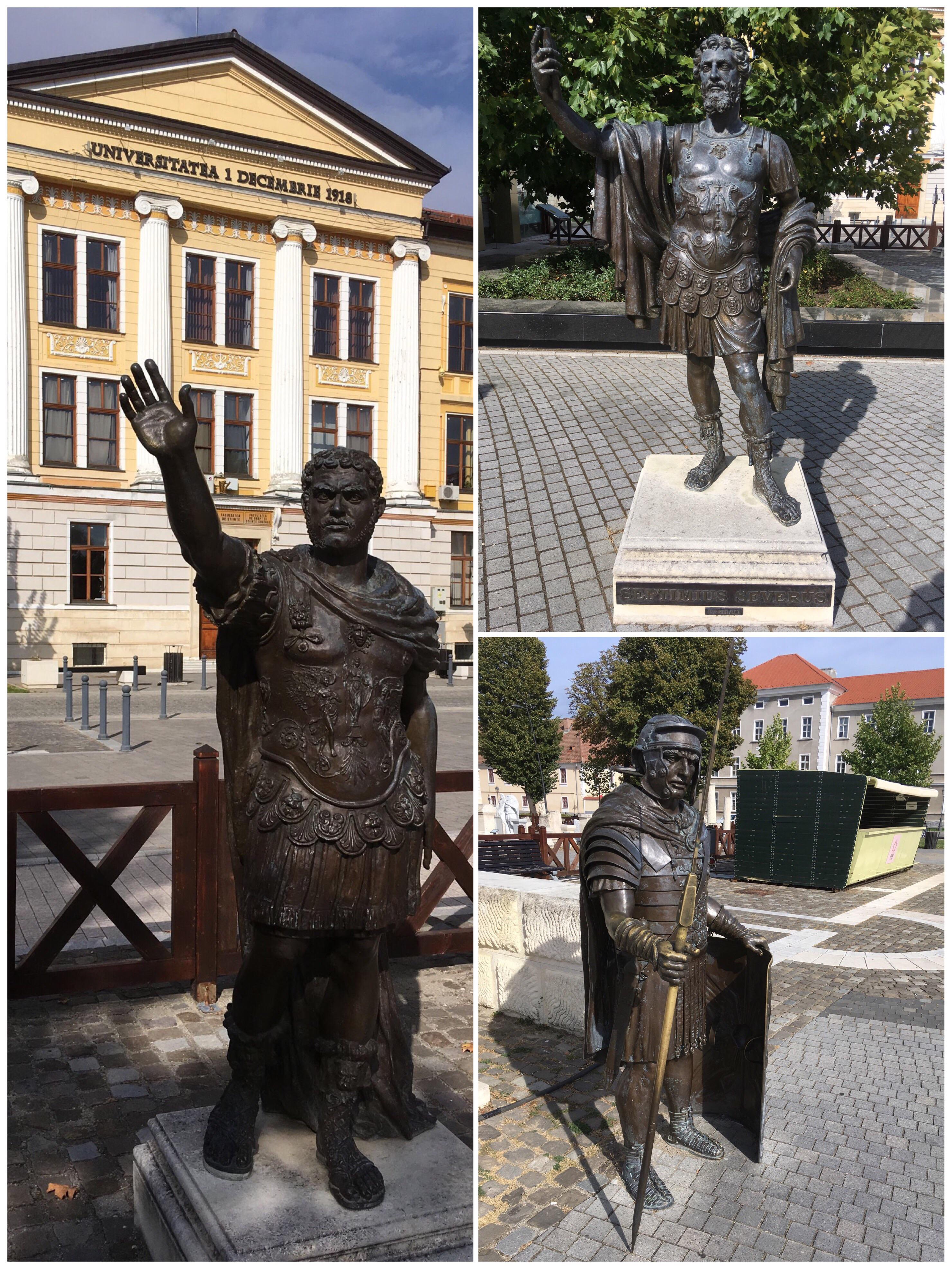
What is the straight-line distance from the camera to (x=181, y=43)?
2336cm

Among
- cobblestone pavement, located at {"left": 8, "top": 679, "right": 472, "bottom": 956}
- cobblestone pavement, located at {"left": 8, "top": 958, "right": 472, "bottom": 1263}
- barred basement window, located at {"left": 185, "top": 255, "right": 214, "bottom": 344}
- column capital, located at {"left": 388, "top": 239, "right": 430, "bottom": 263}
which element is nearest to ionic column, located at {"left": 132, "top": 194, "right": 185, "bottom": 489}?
barred basement window, located at {"left": 185, "top": 255, "right": 214, "bottom": 344}

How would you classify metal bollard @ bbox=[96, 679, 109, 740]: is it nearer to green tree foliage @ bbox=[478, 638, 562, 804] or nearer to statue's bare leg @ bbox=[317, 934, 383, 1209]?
green tree foliage @ bbox=[478, 638, 562, 804]

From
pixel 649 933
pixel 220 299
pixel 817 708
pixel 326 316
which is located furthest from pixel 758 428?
pixel 326 316

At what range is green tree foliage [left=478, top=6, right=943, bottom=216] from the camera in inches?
464

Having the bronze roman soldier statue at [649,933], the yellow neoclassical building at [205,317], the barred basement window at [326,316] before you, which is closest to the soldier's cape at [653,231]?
the bronze roman soldier statue at [649,933]

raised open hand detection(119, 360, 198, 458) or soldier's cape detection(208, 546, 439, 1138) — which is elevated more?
raised open hand detection(119, 360, 198, 458)

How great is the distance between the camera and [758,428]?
5879mm

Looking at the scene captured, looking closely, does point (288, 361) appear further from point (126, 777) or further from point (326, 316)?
point (126, 777)

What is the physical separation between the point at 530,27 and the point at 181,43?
1464 cm

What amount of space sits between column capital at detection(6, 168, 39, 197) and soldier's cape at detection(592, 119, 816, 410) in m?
21.6

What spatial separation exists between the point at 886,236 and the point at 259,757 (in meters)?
22.0

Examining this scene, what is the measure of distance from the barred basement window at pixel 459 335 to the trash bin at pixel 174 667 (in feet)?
34.3

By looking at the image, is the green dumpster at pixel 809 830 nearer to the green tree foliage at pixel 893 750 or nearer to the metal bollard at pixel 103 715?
the green tree foliage at pixel 893 750

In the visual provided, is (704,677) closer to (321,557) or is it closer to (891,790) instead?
(321,557)
